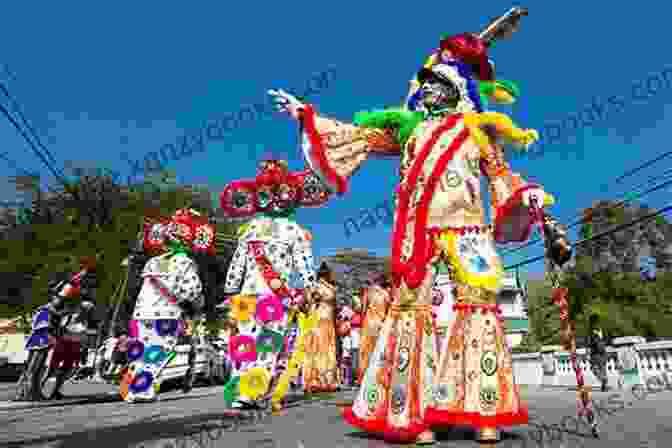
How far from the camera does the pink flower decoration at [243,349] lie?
5957 millimetres

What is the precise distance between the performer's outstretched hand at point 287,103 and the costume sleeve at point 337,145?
0.06 meters

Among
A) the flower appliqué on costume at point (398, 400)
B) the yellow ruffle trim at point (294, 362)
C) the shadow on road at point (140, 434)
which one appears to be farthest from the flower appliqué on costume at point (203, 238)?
the flower appliqué on costume at point (398, 400)

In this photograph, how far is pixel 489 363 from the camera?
3178 millimetres

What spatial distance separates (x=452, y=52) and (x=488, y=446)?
9.19ft

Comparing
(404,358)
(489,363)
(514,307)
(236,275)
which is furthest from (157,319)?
(514,307)

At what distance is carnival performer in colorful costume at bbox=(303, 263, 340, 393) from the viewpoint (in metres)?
11.1

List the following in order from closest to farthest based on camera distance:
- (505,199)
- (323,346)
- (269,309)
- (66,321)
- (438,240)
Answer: (438,240) < (505,199) < (269,309) < (66,321) < (323,346)

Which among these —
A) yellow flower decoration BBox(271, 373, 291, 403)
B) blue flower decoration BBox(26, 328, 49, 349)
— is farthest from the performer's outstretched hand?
blue flower decoration BBox(26, 328, 49, 349)

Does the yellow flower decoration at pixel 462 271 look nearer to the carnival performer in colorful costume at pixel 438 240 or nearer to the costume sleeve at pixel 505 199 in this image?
the carnival performer in colorful costume at pixel 438 240

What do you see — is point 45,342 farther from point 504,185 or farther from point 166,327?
point 504,185

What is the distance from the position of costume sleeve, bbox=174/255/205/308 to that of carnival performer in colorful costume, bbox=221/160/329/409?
1.58m

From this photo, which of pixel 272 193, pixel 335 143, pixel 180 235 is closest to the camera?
pixel 335 143

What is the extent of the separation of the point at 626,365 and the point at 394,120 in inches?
447

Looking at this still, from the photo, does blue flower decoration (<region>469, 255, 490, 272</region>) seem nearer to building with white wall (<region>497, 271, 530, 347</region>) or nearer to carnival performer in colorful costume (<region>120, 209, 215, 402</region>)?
carnival performer in colorful costume (<region>120, 209, 215, 402</region>)
